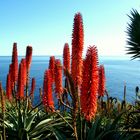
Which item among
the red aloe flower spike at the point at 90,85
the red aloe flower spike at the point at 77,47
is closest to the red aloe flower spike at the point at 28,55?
the red aloe flower spike at the point at 77,47

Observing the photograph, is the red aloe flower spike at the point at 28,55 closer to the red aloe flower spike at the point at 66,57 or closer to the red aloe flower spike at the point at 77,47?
the red aloe flower spike at the point at 66,57

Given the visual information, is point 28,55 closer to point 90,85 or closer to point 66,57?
point 66,57

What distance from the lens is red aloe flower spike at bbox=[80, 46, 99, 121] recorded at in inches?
147

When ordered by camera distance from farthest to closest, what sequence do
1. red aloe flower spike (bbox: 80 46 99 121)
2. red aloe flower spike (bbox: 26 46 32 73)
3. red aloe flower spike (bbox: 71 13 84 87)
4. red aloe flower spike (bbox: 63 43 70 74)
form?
1. red aloe flower spike (bbox: 26 46 32 73)
2. red aloe flower spike (bbox: 63 43 70 74)
3. red aloe flower spike (bbox: 71 13 84 87)
4. red aloe flower spike (bbox: 80 46 99 121)

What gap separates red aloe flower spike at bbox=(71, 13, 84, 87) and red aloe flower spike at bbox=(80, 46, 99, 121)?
406mm

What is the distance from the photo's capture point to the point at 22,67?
6.76m

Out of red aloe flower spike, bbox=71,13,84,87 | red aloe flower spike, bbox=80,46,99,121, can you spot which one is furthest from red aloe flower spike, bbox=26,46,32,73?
red aloe flower spike, bbox=80,46,99,121

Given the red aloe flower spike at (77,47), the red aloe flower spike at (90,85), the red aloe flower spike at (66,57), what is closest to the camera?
the red aloe flower spike at (90,85)

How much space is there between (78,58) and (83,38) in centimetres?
26

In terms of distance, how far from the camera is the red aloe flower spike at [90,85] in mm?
3732

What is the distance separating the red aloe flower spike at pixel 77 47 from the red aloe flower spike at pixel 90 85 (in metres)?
0.41

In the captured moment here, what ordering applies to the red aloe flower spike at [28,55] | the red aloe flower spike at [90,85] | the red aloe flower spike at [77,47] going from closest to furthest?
the red aloe flower spike at [90,85] → the red aloe flower spike at [77,47] → the red aloe flower spike at [28,55]

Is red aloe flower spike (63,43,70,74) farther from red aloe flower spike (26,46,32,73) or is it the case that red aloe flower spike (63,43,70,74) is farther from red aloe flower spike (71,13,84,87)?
red aloe flower spike (26,46,32,73)

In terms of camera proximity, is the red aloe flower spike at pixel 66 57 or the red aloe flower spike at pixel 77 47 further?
the red aloe flower spike at pixel 66 57
